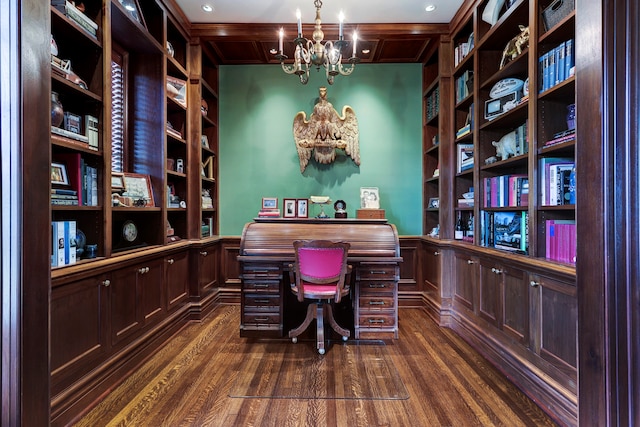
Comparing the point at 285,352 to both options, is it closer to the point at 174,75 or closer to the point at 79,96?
the point at 79,96

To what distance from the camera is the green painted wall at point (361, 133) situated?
3.98m

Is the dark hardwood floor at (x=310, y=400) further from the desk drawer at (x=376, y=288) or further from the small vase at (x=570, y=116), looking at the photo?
the small vase at (x=570, y=116)

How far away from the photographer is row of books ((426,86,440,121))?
3553 mm

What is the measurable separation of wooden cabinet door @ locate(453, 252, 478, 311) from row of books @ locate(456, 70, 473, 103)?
1534 millimetres

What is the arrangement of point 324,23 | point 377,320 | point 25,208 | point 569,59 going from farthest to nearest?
point 324,23, point 377,320, point 569,59, point 25,208

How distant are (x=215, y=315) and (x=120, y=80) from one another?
95.7 inches

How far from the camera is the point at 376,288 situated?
2871mm

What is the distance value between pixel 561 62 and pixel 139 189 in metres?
3.07

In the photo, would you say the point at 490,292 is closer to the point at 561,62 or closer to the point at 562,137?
the point at 562,137

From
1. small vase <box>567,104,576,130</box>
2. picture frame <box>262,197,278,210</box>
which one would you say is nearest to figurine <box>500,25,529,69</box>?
small vase <box>567,104,576,130</box>

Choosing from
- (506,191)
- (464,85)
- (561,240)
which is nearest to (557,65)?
(506,191)

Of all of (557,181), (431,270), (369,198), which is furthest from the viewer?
(369,198)

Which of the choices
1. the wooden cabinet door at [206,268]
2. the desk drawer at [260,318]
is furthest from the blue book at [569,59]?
the wooden cabinet door at [206,268]

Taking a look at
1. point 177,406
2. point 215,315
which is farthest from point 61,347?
point 215,315
